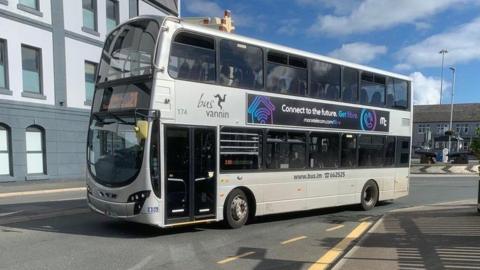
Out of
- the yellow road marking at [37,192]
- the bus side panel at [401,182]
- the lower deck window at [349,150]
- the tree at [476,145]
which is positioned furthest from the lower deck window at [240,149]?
the yellow road marking at [37,192]

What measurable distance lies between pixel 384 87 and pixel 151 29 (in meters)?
8.22

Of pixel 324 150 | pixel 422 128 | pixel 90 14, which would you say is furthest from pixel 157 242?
pixel 422 128

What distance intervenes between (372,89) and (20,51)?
15.6 metres

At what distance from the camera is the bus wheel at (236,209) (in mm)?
10273

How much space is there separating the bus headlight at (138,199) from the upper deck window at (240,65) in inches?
115

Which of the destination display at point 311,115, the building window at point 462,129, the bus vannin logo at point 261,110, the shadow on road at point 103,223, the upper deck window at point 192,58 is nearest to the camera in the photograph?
the upper deck window at point 192,58

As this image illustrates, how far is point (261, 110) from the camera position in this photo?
11039 mm

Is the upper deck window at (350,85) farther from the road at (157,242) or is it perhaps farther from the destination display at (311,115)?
the road at (157,242)

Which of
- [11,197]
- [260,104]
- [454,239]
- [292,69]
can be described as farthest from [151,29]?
[11,197]

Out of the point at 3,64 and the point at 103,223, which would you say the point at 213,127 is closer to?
the point at 103,223

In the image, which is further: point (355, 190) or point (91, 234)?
point (355, 190)

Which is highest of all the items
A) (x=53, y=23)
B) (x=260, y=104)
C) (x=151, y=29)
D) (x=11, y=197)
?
(x=53, y=23)

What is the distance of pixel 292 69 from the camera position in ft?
38.8

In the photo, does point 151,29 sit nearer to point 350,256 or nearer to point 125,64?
point 125,64
